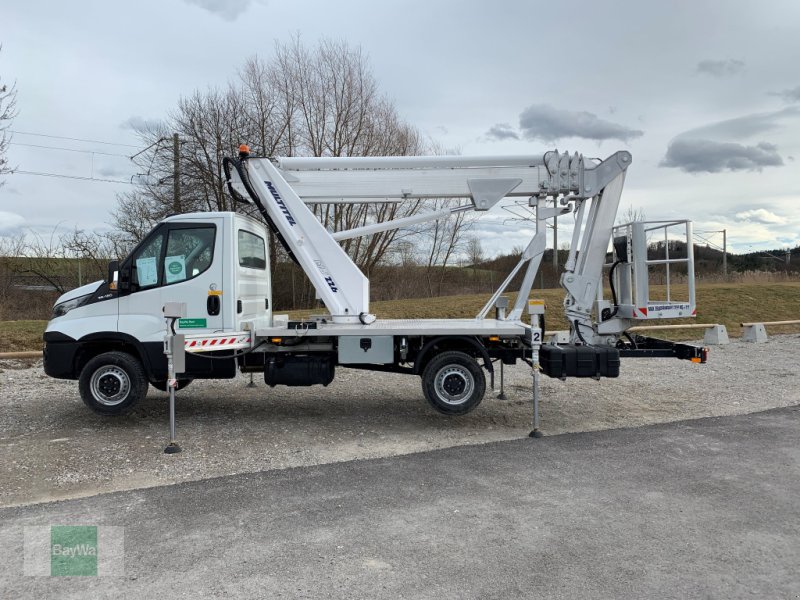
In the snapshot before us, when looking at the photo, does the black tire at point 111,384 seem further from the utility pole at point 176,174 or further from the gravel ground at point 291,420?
the utility pole at point 176,174

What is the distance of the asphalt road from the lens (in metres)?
3.43

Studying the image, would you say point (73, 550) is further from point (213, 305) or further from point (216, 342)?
point (213, 305)

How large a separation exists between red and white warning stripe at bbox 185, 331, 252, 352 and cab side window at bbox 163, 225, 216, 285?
2.60 feet

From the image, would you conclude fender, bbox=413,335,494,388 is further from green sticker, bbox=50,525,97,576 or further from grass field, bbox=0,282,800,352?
grass field, bbox=0,282,800,352

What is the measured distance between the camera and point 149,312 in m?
Result: 7.09

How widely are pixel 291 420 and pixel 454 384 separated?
2.27 m

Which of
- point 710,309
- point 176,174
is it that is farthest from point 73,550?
point 710,309

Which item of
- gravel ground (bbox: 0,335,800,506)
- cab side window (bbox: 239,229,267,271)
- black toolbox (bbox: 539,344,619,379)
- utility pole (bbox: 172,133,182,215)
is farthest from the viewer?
utility pole (bbox: 172,133,182,215)

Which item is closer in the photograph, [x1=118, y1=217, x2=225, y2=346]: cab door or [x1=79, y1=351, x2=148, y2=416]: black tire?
[x1=79, y1=351, x2=148, y2=416]: black tire

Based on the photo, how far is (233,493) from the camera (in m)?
4.95

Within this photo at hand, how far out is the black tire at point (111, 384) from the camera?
6945 millimetres

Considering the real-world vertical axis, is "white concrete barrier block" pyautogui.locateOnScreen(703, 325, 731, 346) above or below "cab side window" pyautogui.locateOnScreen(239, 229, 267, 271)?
below

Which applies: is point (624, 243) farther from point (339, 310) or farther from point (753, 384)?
point (753, 384)

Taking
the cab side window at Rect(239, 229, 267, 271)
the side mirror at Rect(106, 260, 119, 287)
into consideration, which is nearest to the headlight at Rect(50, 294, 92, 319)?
the side mirror at Rect(106, 260, 119, 287)
